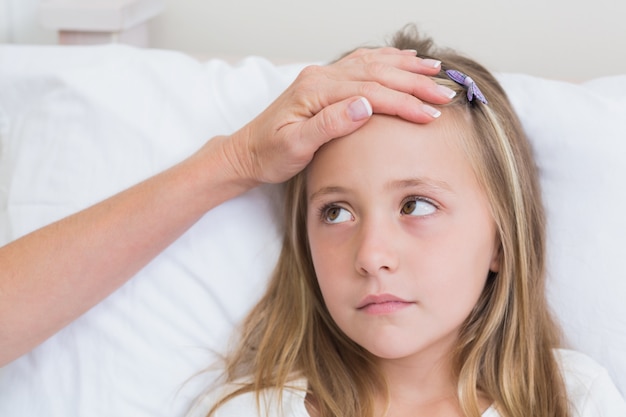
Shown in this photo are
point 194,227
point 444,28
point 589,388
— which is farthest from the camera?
point 444,28

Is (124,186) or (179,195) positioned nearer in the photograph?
(179,195)

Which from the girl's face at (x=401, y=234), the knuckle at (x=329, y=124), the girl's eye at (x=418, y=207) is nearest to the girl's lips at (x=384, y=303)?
the girl's face at (x=401, y=234)

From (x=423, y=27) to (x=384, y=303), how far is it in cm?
76

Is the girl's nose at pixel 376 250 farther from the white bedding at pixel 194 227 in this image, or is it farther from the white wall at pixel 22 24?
the white wall at pixel 22 24

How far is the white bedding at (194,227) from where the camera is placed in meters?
1.25

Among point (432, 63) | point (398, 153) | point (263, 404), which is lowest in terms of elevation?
point (263, 404)

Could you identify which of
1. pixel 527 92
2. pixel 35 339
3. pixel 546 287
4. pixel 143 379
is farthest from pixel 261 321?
pixel 527 92

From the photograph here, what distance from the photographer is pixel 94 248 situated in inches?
47.0

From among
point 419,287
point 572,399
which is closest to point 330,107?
point 419,287

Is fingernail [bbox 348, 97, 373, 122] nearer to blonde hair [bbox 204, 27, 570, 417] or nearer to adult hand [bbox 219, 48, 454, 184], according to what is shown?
adult hand [bbox 219, 48, 454, 184]

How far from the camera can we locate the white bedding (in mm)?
1252

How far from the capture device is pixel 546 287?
1.28m

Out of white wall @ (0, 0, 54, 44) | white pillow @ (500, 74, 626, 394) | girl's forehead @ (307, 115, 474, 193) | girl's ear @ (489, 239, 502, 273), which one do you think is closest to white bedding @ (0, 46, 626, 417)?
white pillow @ (500, 74, 626, 394)

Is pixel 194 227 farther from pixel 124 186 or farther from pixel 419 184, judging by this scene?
pixel 419 184
